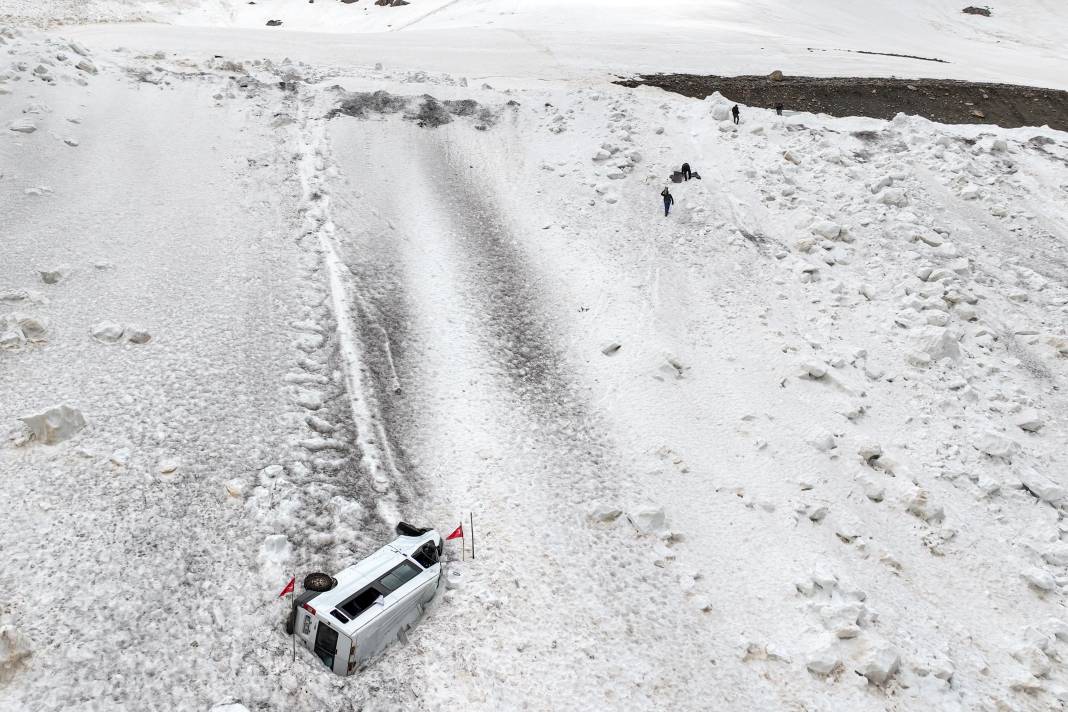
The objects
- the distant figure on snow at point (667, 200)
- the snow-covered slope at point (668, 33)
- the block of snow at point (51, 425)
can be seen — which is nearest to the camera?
the block of snow at point (51, 425)

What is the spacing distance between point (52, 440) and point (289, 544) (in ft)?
16.1

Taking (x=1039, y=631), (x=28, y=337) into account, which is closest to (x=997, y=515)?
(x=1039, y=631)

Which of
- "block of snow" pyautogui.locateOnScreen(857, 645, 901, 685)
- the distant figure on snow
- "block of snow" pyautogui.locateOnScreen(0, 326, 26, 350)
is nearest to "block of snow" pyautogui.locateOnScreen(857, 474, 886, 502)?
"block of snow" pyautogui.locateOnScreen(857, 645, 901, 685)

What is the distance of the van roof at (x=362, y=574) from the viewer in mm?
8688

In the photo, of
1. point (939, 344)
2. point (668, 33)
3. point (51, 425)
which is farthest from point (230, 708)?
point (668, 33)

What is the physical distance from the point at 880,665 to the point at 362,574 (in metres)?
8.07

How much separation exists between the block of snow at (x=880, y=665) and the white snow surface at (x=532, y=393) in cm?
6

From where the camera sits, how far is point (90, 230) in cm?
1717

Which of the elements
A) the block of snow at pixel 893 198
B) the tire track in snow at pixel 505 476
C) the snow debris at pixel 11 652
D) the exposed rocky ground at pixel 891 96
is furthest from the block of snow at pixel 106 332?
the exposed rocky ground at pixel 891 96

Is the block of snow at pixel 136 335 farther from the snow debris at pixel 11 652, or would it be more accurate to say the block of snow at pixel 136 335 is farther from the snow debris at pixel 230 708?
the snow debris at pixel 230 708

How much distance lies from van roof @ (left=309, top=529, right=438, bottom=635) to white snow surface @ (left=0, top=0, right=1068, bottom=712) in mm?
776

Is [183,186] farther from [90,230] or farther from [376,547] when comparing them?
[376,547]

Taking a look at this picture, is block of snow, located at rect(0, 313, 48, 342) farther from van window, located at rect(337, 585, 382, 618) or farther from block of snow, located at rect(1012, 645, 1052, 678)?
block of snow, located at rect(1012, 645, 1052, 678)

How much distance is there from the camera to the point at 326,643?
8750mm
